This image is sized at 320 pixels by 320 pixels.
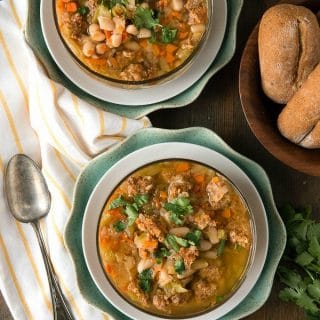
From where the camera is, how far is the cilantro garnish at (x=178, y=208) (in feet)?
9.08

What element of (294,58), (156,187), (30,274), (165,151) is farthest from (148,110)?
(30,274)

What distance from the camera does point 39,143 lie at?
3.30m

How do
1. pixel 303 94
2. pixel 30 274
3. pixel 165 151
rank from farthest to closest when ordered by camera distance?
pixel 30 274
pixel 165 151
pixel 303 94

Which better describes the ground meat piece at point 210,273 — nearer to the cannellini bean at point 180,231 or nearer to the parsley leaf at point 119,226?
the cannellini bean at point 180,231

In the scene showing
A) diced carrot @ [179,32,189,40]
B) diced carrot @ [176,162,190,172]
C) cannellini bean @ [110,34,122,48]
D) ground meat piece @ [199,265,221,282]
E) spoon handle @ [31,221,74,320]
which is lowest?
spoon handle @ [31,221,74,320]

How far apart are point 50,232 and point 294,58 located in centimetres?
140

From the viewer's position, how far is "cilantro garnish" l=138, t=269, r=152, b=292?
2.81m

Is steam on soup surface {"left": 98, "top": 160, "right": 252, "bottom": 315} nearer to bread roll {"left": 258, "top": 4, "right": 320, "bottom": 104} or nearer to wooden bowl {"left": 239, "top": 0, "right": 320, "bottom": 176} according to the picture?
wooden bowl {"left": 239, "top": 0, "right": 320, "bottom": 176}

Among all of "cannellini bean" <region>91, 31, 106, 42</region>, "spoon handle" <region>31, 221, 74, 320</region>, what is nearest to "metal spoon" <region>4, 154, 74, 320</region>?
"spoon handle" <region>31, 221, 74, 320</region>

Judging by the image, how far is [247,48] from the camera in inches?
115

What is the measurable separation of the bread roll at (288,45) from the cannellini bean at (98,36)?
684 millimetres

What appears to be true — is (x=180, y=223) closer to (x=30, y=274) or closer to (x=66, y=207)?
(x=66, y=207)

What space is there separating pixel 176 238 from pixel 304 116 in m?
0.74

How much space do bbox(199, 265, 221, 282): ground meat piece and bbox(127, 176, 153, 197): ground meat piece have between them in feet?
1.36
